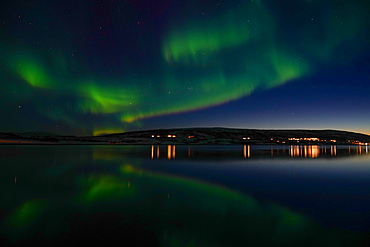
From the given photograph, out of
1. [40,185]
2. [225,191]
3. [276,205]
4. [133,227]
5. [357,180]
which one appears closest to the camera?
[133,227]

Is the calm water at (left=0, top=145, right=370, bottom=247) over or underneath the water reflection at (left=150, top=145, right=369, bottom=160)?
underneath

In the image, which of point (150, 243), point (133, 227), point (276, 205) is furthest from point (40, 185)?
point (276, 205)

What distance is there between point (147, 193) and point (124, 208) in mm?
3041

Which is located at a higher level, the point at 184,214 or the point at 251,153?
the point at 251,153

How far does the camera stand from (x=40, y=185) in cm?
1530

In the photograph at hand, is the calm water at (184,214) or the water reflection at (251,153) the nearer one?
the calm water at (184,214)

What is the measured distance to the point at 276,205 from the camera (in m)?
10.9

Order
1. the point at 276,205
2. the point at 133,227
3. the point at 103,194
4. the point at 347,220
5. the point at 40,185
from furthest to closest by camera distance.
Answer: the point at 40,185 → the point at 103,194 → the point at 276,205 → the point at 347,220 → the point at 133,227

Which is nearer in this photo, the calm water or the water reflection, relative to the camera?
the calm water

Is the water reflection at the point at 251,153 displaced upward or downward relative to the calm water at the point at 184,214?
upward

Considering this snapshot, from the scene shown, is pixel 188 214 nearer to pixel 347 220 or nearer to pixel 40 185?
pixel 347 220

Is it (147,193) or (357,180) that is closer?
(147,193)

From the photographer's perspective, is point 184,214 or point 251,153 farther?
point 251,153

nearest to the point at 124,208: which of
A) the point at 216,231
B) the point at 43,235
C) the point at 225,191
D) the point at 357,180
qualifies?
the point at 43,235
